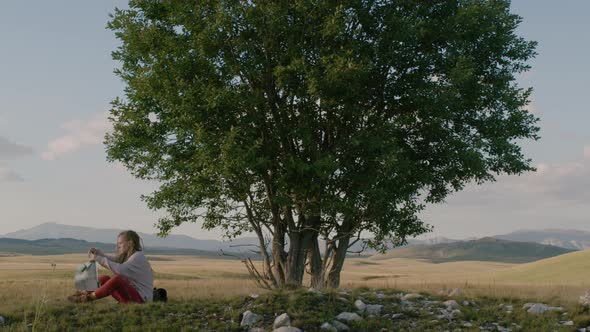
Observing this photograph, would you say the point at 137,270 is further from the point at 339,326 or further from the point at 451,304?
the point at 451,304

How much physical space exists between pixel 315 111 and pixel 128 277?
33.7 ft

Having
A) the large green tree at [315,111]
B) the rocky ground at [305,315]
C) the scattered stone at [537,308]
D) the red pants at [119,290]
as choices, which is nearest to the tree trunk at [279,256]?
the large green tree at [315,111]

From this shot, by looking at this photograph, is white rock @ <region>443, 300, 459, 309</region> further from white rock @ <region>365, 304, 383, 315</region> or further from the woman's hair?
the woman's hair

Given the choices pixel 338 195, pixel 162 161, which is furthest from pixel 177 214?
pixel 338 195

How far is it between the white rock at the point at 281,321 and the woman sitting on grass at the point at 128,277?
3.75 m

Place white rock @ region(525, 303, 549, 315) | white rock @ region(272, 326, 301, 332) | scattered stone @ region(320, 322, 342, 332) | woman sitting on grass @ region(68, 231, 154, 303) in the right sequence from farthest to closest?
white rock @ region(525, 303, 549, 315)
woman sitting on grass @ region(68, 231, 154, 303)
scattered stone @ region(320, 322, 342, 332)
white rock @ region(272, 326, 301, 332)

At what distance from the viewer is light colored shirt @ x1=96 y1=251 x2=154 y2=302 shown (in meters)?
14.9

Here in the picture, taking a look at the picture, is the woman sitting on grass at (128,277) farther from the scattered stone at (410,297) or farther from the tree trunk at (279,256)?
the tree trunk at (279,256)

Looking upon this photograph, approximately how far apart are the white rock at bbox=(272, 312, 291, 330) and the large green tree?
22.5 feet

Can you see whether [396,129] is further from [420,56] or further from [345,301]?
[345,301]

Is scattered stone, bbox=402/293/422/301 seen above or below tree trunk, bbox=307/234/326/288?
below

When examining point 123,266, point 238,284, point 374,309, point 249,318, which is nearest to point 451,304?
point 374,309

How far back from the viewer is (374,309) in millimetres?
15883

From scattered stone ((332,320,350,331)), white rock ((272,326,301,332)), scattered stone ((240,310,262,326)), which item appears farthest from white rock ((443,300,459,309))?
scattered stone ((240,310,262,326))
